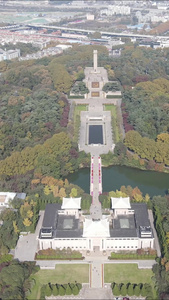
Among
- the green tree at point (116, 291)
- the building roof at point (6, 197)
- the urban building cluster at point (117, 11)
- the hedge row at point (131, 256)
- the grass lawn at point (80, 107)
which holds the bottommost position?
Result: the green tree at point (116, 291)

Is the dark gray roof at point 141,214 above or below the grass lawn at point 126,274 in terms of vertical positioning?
above

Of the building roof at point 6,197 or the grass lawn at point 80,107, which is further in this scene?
the grass lawn at point 80,107

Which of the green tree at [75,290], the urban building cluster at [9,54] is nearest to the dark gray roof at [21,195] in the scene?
the green tree at [75,290]

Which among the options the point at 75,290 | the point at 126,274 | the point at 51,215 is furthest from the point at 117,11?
the point at 75,290

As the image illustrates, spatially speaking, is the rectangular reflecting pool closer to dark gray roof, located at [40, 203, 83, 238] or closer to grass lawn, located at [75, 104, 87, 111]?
grass lawn, located at [75, 104, 87, 111]

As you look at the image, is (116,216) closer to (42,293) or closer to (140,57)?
(42,293)

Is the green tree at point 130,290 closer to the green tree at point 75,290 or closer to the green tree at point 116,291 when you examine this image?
the green tree at point 116,291

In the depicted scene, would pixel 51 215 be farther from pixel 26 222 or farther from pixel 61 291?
pixel 61 291
